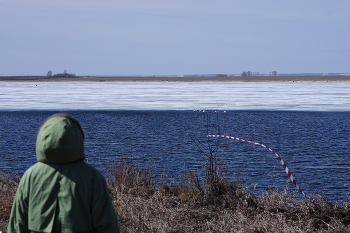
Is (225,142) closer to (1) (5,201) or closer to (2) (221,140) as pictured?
(2) (221,140)

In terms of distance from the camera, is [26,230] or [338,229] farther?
[338,229]

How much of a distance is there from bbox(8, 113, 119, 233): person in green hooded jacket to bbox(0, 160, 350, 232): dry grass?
2328 millimetres

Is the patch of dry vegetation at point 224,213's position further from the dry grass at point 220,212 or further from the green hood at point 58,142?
the green hood at point 58,142

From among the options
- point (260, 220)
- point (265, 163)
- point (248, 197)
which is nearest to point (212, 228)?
point (260, 220)

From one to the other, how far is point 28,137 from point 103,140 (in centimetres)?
432

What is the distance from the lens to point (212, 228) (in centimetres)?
479

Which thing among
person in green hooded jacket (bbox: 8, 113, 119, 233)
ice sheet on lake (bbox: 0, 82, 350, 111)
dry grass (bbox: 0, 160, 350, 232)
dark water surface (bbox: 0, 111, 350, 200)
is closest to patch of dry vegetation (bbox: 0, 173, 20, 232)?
dry grass (bbox: 0, 160, 350, 232)

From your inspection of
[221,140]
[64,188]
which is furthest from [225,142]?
[64,188]

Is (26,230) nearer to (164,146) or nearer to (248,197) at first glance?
(248,197)

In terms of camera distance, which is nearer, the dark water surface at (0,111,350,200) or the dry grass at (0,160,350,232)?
the dry grass at (0,160,350,232)

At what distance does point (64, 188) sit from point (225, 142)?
15.3 meters

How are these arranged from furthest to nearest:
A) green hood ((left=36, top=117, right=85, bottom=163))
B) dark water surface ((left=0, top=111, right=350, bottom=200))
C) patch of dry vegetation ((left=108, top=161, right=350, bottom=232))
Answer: dark water surface ((left=0, top=111, right=350, bottom=200))
patch of dry vegetation ((left=108, top=161, right=350, bottom=232))
green hood ((left=36, top=117, right=85, bottom=163))

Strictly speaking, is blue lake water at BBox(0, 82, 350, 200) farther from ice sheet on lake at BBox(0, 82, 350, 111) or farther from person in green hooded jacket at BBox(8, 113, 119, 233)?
person in green hooded jacket at BBox(8, 113, 119, 233)

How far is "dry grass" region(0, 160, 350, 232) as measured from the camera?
474 cm
